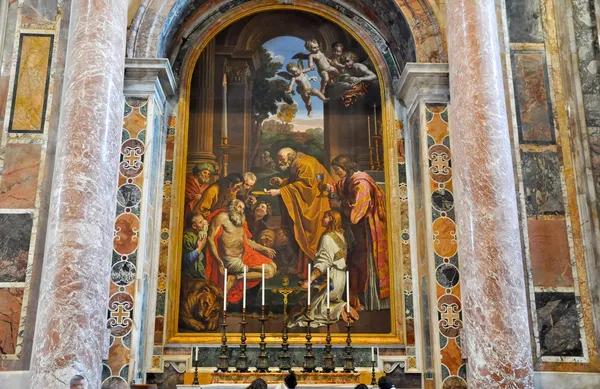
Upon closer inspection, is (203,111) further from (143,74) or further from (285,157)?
(285,157)

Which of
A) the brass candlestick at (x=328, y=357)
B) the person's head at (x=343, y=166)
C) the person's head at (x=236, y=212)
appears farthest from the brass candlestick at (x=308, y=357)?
the person's head at (x=343, y=166)

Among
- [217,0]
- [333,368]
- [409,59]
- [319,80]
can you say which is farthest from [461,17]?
[333,368]

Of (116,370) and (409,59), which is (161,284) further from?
(409,59)

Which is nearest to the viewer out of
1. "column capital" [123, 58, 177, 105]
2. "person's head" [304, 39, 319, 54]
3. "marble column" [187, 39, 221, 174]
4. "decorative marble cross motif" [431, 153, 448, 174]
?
"decorative marble cross motif" [431, 153, 448, 174]

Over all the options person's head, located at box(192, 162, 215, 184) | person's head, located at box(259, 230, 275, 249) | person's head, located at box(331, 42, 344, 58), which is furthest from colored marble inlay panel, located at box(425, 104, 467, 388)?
person's head, located at box(192, 162, 215, 184)

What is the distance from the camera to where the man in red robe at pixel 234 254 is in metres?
9.87

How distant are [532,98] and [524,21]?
1.09 meters

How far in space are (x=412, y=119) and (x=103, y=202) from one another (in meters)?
4.43

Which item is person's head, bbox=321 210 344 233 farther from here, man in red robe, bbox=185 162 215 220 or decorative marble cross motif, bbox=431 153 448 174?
man in red robe, bbox=185 162 215 220

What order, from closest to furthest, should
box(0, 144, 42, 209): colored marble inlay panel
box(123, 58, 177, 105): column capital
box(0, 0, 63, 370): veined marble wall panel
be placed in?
box(0, 0, 63, 370): veined marble wall panel → box(0, 144, 42, 209): colored marble inlay panel → box(123, 58, 177, 105): column capital

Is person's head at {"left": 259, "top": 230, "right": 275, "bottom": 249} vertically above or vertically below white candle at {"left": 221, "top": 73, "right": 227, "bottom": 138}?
below

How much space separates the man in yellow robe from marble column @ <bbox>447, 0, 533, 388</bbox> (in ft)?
7.59

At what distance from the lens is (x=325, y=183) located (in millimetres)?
10328

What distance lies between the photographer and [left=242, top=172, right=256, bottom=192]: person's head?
10250 mm
